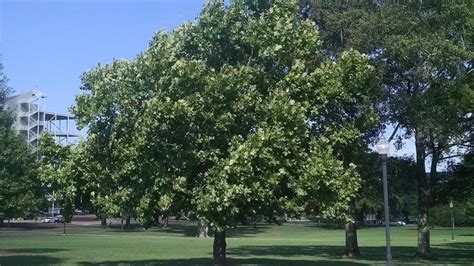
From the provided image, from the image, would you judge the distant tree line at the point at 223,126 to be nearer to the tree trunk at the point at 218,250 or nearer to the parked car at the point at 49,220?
the tree trunk at the point at 218,250

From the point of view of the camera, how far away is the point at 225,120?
18891 mm

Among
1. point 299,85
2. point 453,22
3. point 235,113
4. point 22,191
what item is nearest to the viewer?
point 235,113

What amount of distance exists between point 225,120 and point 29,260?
14544mm

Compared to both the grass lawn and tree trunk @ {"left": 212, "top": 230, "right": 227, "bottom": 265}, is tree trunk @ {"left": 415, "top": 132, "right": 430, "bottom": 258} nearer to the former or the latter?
the grass lawn

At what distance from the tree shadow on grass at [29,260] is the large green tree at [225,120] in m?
7.76

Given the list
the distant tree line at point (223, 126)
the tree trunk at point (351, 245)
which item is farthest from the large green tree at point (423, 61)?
the tree trunk at point (351, 245)

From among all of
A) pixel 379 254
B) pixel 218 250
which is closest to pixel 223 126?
pixel 218 250

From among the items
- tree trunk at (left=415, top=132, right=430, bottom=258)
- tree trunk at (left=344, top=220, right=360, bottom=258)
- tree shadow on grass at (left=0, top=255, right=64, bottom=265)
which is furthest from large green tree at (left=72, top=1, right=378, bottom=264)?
tree trunk at (left=344, top=220, right=360, bottom=258)

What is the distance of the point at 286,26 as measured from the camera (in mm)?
21109

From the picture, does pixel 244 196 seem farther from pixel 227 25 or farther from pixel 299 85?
pixel 227 25

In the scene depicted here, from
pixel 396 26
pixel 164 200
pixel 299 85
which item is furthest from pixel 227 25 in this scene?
pixel 396 26

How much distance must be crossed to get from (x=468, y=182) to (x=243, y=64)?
18.1 m

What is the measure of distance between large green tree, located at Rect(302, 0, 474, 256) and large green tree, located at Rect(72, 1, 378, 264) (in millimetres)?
6155

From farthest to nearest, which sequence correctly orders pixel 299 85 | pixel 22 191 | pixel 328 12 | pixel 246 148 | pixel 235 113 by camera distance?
pixel 22 191 < pixel 328 12 < pixel 299 85 < pixel 235 113 < pixel 246 148
